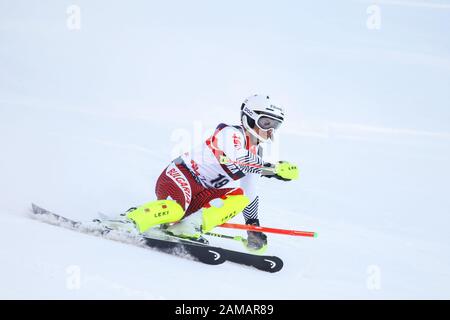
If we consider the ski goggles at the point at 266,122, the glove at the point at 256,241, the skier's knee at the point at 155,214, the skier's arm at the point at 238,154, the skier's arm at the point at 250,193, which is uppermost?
the ski goggles at the point at 266,122

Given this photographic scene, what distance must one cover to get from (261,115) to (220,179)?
0.67 metres

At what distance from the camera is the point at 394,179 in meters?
8.52

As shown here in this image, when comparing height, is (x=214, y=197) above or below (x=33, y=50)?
below

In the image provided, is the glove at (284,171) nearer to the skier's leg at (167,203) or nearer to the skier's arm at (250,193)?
the skier's arm at (250,193)

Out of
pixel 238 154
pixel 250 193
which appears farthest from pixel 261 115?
pixel 250 193

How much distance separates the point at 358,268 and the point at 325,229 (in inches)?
36.8

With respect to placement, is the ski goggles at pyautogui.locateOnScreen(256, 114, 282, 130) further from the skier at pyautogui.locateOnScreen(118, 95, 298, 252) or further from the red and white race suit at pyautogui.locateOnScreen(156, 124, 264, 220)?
the red and white race suit at pyautogui.locateOnScreen(156, 124, 264, 220)

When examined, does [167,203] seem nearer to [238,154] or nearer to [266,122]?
[238,154]

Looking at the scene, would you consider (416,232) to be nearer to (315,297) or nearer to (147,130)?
(315,297)

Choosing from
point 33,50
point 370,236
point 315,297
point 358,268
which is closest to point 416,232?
point 370,236

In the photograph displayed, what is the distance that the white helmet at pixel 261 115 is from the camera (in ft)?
18.3

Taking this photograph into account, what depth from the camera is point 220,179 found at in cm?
577

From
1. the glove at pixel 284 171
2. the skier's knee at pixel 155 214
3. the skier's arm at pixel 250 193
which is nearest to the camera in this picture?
the glove at pixel 284 171

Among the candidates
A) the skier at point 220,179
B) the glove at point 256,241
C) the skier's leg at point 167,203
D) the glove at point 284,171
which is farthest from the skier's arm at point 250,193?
the skier's leg at point 167,203
